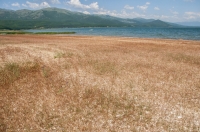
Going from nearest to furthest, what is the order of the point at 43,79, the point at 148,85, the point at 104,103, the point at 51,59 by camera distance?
the point at 104,103
the point at 148,85
the point at 43,79
the point at 51,59

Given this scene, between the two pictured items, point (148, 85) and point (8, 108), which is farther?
point (148, 85)

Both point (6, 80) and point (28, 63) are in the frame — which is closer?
point (6, 80)

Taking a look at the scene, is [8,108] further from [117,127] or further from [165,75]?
[165,75]

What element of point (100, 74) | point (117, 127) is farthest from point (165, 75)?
point (117, 127)

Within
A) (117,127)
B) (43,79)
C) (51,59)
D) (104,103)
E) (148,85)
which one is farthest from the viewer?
(51,59)

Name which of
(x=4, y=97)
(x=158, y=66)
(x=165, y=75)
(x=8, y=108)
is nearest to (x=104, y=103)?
(x=8, y=108)

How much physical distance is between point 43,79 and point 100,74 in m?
6.79

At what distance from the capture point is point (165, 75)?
2122 centimetres

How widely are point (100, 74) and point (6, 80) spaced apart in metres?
10.6

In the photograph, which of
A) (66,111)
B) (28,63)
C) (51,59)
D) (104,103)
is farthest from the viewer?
(51,59)

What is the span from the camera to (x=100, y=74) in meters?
21.1

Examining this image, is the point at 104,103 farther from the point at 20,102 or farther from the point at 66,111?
the point at 20,102

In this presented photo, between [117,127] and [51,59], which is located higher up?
[51,59]

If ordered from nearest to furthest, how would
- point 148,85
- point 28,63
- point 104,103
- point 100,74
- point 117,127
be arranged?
point 117,127 < point 104,103 < point 148,85 < point 100,74 < point 28,63
